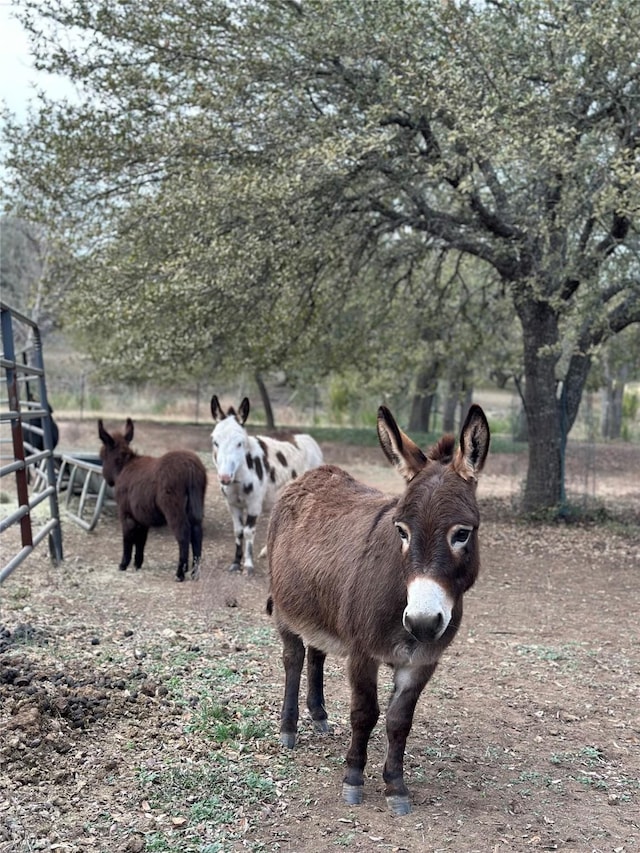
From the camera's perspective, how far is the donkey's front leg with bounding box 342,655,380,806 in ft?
11.5

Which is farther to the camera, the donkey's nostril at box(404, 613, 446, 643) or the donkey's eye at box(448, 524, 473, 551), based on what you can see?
the donkey's eye at box(448, 524, 473, 551)

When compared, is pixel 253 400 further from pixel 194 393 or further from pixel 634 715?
pixel 634 715

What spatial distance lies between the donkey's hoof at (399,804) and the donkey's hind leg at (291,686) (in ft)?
2.51

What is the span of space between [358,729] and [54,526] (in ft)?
17.9

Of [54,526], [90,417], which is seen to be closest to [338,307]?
[54,526]

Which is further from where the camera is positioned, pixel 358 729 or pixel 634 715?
pixel 634 715

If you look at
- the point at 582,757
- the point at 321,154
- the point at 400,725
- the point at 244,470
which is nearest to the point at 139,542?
the point at 244,470

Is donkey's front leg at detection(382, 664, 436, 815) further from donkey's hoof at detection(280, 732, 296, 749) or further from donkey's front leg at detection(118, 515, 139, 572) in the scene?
donkey's front leg at detection(118, 515, 139, 572)

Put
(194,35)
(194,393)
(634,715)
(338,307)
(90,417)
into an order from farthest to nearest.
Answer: (194,393) < (90,417) < (338,307) < (194,35) < (634,715)

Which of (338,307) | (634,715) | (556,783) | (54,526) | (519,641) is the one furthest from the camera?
(338,307)

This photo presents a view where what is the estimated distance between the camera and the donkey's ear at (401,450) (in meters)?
3.43

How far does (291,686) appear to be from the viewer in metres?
4.21

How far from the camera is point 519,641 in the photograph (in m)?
6.45

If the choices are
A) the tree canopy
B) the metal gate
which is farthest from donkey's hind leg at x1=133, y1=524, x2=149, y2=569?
the tree canopy
